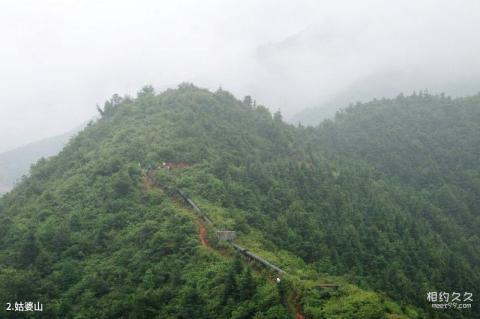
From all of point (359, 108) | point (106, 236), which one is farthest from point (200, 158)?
point (359, 108)

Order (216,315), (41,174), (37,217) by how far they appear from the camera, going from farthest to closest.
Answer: (41,174)
(37,217)
(216,315)

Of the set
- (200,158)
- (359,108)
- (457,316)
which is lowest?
(457,316)

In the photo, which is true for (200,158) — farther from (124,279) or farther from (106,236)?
(124,279)

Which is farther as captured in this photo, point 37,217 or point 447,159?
point 447,159

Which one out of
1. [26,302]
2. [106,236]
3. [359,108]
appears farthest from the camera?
[359,108]

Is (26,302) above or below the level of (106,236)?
below

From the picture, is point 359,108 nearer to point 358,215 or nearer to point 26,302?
point 358,215
